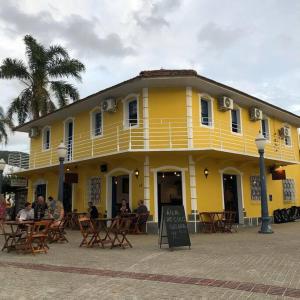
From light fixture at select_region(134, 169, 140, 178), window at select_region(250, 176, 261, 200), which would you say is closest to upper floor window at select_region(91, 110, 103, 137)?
light fixture at select_region(134, 169, 140, 178)

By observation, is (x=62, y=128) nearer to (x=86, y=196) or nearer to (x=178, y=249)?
(x=86, y=196)

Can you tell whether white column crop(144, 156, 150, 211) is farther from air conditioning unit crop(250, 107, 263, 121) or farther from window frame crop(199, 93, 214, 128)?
air conditioning unit crop(250, 107, 263, 121)

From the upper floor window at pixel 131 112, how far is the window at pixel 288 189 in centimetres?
984

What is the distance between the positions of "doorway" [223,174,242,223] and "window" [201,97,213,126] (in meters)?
2.70

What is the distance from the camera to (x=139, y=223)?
15.1m

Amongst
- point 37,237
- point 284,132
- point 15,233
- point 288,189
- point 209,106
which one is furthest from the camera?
point 288,189

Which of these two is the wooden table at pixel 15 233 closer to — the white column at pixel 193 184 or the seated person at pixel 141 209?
the seated person at pixel 141 209

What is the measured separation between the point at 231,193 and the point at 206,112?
4.07m

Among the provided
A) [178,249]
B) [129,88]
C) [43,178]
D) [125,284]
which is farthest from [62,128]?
[125,284]

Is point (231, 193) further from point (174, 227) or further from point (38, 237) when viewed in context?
point (38, 237)

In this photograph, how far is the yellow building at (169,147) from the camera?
15.5 metres

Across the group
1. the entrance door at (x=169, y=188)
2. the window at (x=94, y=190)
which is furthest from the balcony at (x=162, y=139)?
the entrance door at (x=169, y=188)

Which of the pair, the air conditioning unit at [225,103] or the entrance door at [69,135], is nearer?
the air conditioning unit at [225,103]

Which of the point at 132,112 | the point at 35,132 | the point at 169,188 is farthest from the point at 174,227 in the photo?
the point at 35,132
